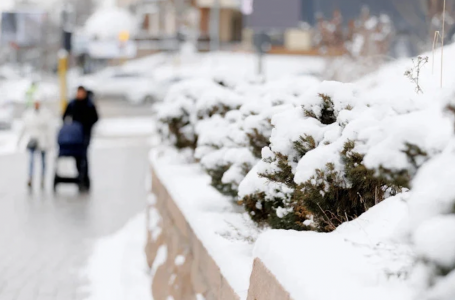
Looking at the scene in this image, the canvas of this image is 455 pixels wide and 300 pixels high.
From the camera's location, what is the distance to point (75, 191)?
1534cm

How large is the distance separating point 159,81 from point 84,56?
40.9 meters

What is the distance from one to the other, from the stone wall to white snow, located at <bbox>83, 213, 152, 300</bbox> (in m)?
0.21

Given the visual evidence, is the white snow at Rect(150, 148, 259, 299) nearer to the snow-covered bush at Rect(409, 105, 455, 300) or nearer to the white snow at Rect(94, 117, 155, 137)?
the snow-covered bush at Rect(409, 105, 455, 300)

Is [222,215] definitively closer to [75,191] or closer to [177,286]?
[177,286]

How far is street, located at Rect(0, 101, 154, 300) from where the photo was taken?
8.36 m

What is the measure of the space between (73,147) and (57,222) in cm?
303

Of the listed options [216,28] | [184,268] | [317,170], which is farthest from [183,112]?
[216,28]

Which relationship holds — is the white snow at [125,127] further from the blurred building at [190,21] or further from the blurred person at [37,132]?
the blurred building at [190,21]

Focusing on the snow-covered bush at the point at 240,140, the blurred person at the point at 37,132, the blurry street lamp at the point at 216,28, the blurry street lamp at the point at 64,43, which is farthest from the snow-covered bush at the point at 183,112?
the blurry street lamp at the point at 216,28

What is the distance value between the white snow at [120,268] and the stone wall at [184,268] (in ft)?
0.69

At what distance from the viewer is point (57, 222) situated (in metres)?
12.0

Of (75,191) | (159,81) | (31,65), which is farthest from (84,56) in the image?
(75,191)

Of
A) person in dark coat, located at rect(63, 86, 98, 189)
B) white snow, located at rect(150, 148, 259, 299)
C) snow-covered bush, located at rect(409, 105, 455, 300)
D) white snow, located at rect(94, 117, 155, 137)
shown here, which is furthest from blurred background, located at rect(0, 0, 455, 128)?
snow-covered bush, located at rect(409, 105, 455, 300)

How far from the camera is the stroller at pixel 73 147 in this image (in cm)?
1476
